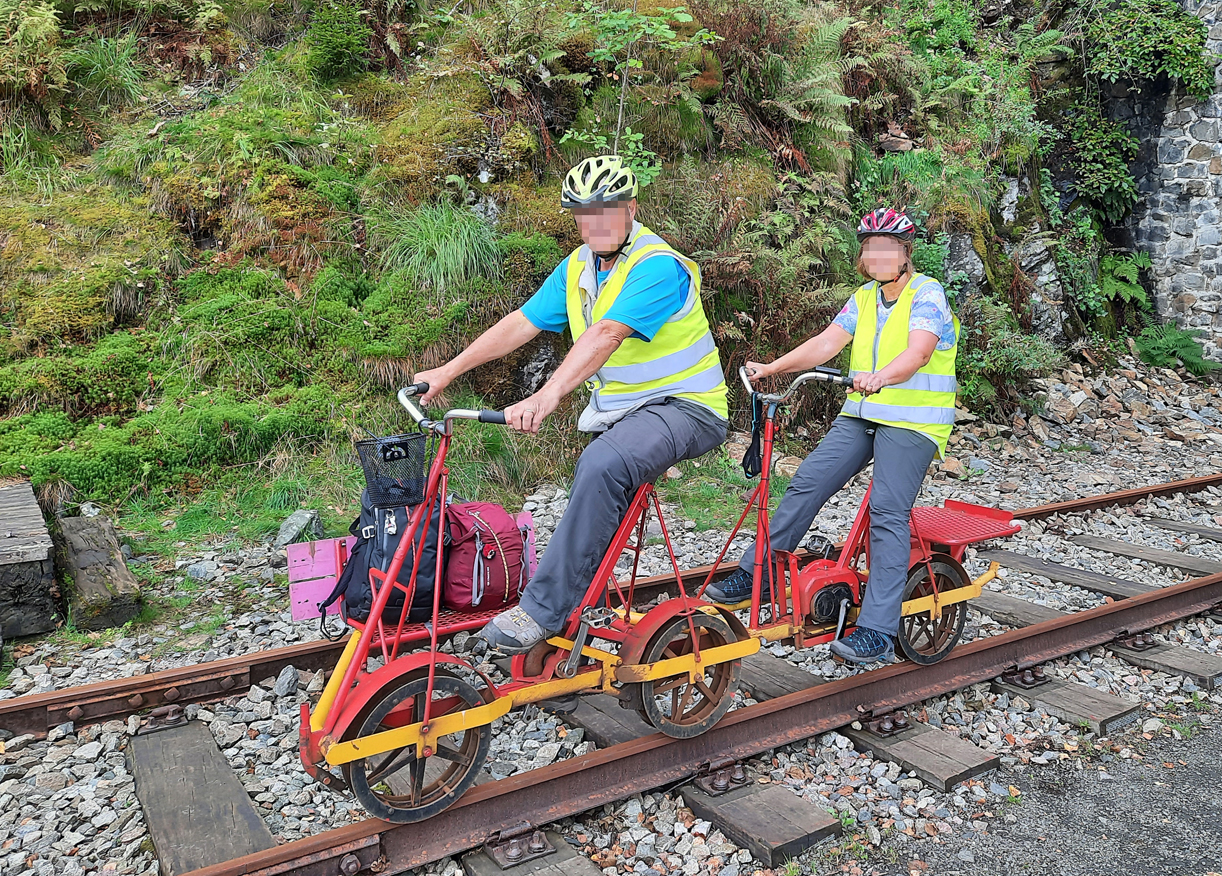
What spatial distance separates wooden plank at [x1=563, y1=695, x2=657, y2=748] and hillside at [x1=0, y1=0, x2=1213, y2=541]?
322cm

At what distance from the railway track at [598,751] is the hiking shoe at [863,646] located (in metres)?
0.22

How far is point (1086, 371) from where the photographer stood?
13289 millimetres

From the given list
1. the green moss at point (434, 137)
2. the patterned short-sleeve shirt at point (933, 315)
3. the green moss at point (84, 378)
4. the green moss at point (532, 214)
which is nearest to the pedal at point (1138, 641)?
the patterned short-sleeve shirt at point (933, 315)

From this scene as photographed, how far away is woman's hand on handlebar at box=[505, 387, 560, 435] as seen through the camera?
3363 mm

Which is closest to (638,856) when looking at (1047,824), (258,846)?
(258,846)

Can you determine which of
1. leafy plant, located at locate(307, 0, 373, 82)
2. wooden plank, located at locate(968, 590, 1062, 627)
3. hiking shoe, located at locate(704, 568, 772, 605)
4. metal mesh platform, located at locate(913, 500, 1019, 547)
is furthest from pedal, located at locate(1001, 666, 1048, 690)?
leafy plant, located at locate(307, 0, 373, 82)

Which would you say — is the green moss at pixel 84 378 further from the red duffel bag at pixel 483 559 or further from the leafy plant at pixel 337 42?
the red duffel bag at pixel 483 559

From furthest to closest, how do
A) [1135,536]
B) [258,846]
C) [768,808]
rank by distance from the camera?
1. [1135,536]
2. [768,808]
3. [258,846]

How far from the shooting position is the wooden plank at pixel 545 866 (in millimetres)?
3439

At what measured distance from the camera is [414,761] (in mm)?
3531

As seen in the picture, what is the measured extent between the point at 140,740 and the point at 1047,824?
13.4 ft

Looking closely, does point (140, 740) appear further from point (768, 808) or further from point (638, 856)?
point (768, 808)

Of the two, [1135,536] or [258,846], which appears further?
[1135,536]

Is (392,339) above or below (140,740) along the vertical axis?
above
